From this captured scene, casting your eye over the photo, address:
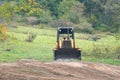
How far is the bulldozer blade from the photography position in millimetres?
22172

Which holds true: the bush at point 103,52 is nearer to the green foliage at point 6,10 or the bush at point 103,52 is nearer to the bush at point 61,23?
the green foliage at point 6,10

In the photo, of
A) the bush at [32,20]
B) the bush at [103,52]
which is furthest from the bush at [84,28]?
the bush at [103,52]

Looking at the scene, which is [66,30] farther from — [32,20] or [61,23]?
[32,20]

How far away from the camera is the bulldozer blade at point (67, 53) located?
22172 mm

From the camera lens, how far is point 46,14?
6184cm

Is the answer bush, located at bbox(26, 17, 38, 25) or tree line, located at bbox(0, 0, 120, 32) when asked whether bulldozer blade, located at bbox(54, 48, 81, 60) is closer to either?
tree line, located at bbox(0, 0, 120, 32)

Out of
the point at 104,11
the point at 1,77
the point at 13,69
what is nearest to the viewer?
the point at 1,77

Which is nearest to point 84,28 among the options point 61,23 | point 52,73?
point 61,23

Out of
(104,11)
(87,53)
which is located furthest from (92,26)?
(87,53)

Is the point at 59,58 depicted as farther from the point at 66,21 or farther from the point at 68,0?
the point at 68,0

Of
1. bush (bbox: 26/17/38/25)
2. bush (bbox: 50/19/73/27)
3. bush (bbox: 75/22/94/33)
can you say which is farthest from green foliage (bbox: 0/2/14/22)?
bush (bbox: 75/22/94/33)

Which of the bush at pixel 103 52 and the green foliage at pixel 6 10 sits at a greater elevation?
the green foliage at pixel 6 10

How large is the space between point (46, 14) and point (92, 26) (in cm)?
673

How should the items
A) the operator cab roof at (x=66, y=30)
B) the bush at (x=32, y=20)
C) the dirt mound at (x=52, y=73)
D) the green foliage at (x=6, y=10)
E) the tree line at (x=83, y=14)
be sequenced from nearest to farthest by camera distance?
the dirt mound at (x=52, y=73)
the green foliage at (x=6, y=10)
the operator cab roof at (x=66, y=30)
the bush at (x=32, y=20)
the tree line at (x=83, y=14)
